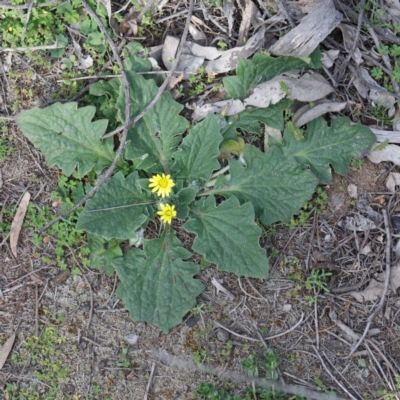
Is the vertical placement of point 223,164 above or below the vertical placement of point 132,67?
below

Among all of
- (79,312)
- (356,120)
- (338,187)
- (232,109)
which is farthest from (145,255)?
(356,120)

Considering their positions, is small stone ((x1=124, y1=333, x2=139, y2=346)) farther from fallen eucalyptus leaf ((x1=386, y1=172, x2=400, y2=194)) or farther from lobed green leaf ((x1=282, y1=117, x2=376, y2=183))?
fallen eucalyptus leaf ((x1=386, y1=172, x2=400, y2=194))

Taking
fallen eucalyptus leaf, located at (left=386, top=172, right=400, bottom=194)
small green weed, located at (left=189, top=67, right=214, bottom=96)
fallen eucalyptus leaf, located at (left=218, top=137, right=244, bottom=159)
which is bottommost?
fallen eucalyptus leaf, located at (left=386, top=172, right=400, bottom=194)

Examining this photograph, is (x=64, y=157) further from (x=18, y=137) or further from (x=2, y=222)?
(x=2, y=222)

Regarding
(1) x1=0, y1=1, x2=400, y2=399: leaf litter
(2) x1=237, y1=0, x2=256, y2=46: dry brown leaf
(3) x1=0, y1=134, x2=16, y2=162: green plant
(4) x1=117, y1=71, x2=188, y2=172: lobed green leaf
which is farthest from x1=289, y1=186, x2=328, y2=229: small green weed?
(3) x1=0, y1=134, x2=16, y2=162: green plant

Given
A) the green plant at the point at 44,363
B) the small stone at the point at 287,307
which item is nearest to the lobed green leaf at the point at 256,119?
the small stone at the point at 287,307

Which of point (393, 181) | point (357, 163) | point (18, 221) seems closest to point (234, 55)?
point (357, 163)

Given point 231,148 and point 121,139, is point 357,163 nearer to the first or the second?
point 231,148
